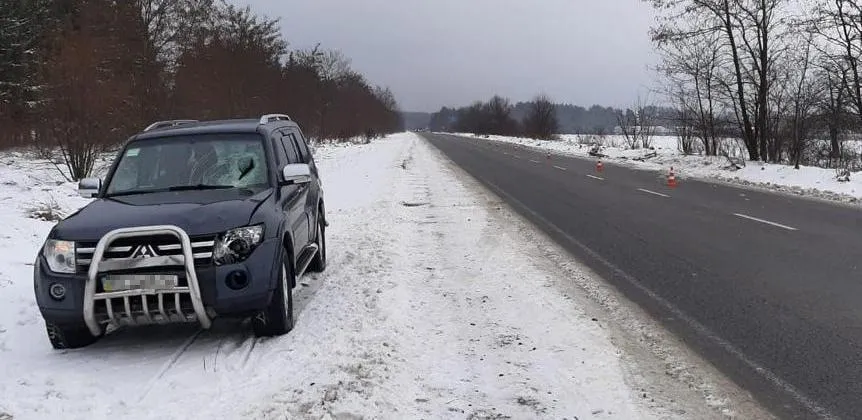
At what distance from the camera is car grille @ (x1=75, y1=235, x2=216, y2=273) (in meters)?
4.64

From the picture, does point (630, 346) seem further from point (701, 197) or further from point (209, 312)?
point (701, 197)

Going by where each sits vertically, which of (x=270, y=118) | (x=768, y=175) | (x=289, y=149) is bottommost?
(x=768, y=175)

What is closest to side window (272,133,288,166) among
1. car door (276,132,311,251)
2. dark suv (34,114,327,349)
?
car door (276,132,311,251)

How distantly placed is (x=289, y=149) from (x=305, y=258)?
153cm

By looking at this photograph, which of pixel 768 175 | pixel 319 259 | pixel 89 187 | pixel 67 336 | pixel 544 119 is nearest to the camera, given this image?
pixel 67 336

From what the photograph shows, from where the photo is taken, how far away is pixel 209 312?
15.8 feet

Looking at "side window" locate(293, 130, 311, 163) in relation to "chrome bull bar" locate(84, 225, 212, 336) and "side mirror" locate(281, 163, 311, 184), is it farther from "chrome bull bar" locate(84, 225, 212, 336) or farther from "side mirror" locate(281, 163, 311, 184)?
"chrome bull bar" locate(84, 225, 212, 336)

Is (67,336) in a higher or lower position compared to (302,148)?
lower

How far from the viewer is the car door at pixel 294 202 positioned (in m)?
6.02

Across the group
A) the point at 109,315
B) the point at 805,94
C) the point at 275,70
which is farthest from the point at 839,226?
the point at 275,70

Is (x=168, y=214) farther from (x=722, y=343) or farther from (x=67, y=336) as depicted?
(x=722, y=343)

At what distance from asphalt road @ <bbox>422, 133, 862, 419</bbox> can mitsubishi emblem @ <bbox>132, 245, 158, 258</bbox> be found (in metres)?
4.20

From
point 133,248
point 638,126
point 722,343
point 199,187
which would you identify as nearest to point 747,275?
point 722,343

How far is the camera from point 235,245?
190 inches
